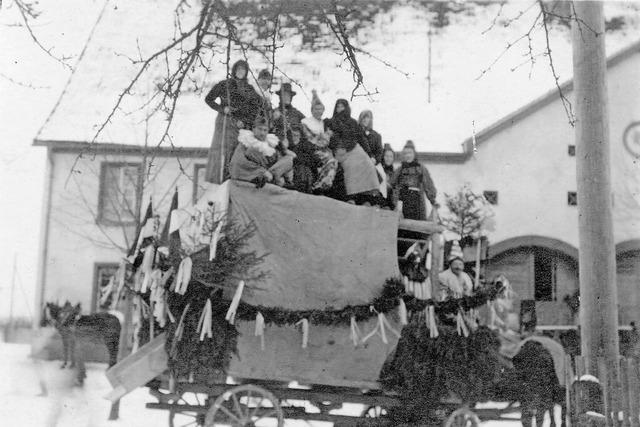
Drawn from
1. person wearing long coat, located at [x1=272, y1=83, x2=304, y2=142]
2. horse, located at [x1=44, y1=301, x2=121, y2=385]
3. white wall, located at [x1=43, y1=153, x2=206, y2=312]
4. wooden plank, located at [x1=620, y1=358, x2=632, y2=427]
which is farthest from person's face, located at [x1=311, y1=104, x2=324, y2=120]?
white wall, located at [x1=43, y1=153, x2=206, y2=312]

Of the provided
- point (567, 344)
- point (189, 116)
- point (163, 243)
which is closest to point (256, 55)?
point (163, 243)

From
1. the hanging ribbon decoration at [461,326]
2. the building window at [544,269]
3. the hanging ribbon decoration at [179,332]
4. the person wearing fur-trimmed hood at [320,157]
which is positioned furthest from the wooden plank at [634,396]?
the building window at [544,269]

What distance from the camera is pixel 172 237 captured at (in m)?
7.43

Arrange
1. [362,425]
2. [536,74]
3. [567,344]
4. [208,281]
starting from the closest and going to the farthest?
[208,281] < [362,425] < [567,344] < [536,74]

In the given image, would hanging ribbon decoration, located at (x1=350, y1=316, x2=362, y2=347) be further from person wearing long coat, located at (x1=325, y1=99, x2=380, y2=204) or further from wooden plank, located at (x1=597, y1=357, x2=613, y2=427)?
wooden plank, located at (x1=597, y1=357, x2=613, y2=427)

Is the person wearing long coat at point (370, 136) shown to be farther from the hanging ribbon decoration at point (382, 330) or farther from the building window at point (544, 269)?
the building window at point (544, 269)

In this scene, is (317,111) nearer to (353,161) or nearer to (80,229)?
(353,161)

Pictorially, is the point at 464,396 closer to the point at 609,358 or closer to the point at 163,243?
the point at 609,358

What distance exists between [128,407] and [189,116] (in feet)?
25.0

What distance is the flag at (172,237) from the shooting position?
652 cm

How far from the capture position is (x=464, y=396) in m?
6.74

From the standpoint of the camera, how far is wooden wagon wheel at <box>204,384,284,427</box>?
6.67m

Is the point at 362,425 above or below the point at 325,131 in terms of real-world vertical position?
below

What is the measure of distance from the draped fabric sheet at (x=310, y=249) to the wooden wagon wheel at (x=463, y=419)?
1.39m
